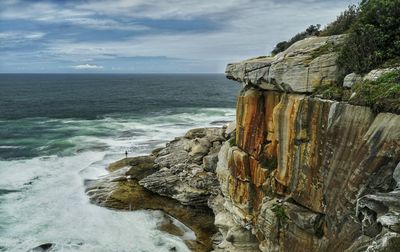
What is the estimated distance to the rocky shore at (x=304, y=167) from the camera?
1240 centimetres

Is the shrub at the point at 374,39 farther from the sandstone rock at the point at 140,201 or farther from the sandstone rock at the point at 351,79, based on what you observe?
the sandstone rock at the point at 140,201

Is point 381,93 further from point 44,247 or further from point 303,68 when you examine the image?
point 44,247

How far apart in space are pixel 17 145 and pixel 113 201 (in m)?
27.2

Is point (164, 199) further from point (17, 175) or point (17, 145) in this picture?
point (17, 145)

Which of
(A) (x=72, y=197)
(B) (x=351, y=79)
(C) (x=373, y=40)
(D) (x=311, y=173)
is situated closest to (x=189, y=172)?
(A) (x=72, y=197)

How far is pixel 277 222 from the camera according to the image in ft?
59.3

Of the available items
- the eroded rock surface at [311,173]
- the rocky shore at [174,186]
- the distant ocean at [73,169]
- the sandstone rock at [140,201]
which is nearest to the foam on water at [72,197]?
the distant ocean at [73,169]

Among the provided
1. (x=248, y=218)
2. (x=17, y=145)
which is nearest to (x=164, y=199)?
(x=248, y=218)

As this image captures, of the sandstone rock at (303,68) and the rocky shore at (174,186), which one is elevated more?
the sandstone rock at (303,68)

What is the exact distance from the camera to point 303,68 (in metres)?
17.5

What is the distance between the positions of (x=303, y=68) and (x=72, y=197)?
25114mm

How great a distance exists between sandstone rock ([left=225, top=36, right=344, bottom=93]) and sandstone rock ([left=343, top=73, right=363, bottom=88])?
82 centimetres

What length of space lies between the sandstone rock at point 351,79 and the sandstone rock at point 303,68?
2.69 feet

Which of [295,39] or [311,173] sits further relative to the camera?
[295,39]
